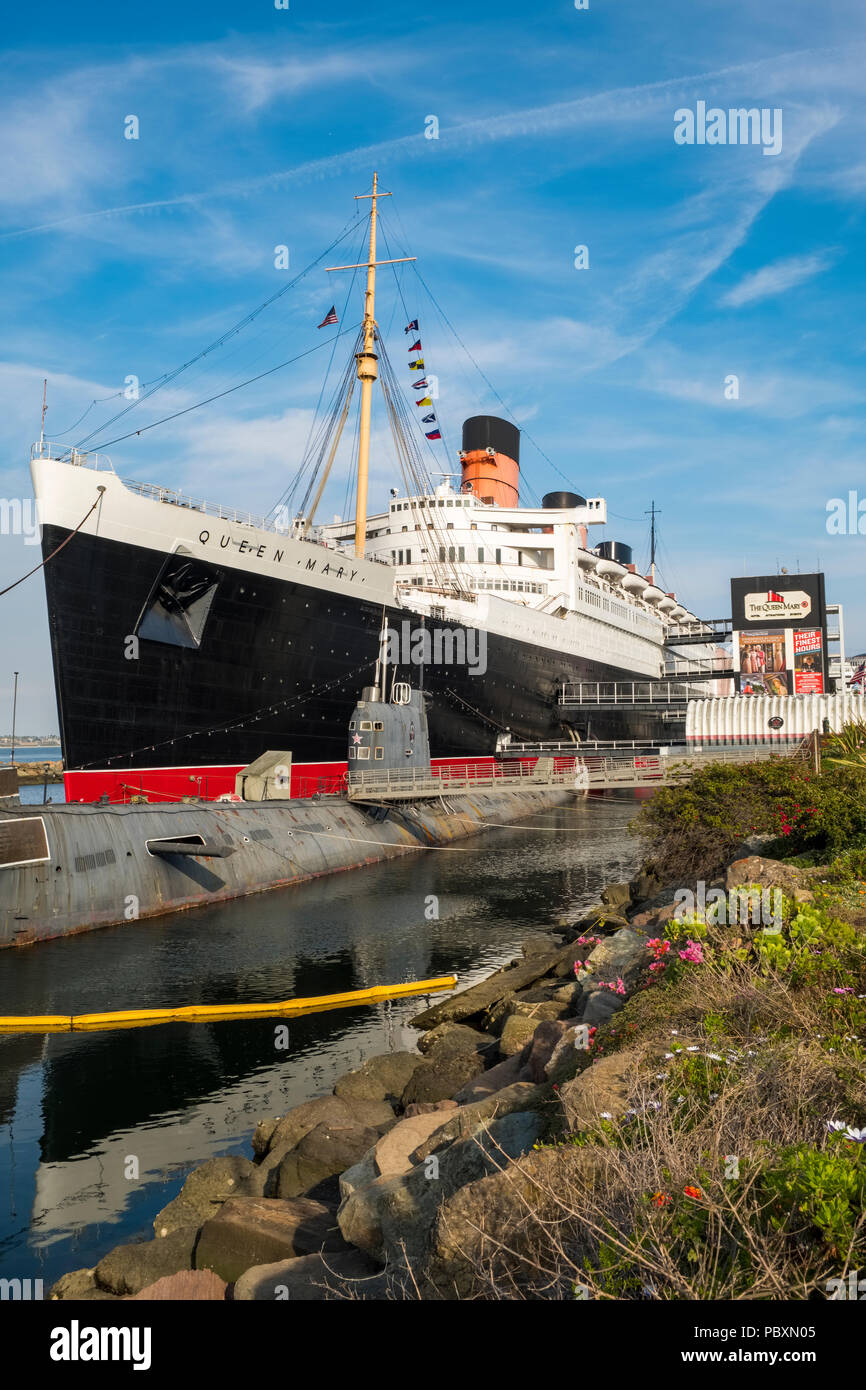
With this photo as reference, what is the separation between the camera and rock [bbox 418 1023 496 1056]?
14555 millimetres

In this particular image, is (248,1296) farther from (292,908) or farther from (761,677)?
(761,677)

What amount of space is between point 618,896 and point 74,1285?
19.2 meters

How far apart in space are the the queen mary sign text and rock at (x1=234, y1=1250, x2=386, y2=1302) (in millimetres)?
61418

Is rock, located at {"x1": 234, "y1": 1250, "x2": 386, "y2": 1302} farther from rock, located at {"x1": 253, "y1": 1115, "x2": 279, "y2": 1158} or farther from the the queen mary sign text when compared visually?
the the queen mary sign text

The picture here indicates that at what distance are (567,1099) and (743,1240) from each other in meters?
2.22

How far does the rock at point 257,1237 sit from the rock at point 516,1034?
14.5 feet

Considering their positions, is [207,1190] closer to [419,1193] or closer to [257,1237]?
[257,1237]

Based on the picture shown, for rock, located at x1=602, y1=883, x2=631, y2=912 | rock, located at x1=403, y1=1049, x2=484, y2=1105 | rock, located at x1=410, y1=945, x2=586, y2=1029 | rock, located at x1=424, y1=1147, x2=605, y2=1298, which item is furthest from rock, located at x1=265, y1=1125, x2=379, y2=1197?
rock, located at x1=602, y1=883, x2=631, y2=912

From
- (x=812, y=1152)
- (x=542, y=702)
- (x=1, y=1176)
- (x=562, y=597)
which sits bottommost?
(x=1, y=1176)

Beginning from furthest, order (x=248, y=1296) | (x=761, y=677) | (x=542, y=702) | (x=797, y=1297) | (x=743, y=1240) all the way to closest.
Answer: (x=761, y=677) < (x=542, y=702) < (x=248, y=1296) < (x=743, y=1240) < (x=797, y=1297)

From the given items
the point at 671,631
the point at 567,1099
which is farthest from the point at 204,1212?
the point at 671,631

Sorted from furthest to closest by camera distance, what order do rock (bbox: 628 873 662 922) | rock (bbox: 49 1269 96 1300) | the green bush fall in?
rock (bbox: 628 873 662 922), the green bush, rock (bbox: 49 1269 96 1300)

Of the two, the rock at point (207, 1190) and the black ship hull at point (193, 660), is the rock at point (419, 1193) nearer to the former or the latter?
the rock at point (207, 1190)

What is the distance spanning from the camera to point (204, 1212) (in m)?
9.97
